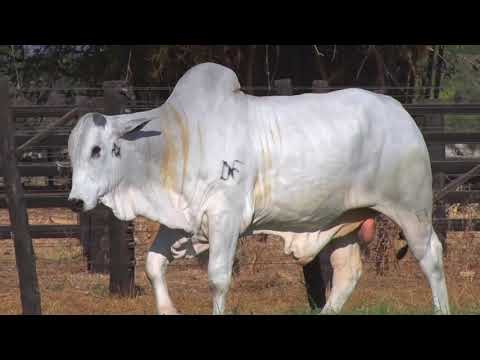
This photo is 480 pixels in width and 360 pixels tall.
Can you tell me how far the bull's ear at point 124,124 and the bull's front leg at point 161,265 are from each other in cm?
82

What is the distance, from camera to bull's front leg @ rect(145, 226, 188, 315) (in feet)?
24.1

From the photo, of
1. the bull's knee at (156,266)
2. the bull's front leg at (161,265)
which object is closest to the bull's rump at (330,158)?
the bull's front leg at (161,265)

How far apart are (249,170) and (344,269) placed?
1.37 meters

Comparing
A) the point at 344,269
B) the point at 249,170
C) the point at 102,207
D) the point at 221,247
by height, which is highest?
the point at 249,170

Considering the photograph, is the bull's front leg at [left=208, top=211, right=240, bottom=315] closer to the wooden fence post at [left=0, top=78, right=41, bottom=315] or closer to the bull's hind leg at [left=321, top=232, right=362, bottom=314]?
the bull's hind leg at [left=321, top=232, right=362, bottom=314]

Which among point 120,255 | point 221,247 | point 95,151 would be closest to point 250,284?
point 120,255

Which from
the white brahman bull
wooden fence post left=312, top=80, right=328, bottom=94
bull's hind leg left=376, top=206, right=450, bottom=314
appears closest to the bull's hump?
the white brahman bull

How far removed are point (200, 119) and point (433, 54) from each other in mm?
7105

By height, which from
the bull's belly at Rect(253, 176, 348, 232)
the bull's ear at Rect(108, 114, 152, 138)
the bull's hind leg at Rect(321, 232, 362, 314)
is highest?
the bull's ear at Rect(108, 114, 152, 138)

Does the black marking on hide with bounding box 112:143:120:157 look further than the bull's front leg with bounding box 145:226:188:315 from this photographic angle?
No

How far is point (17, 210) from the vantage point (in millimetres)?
7754

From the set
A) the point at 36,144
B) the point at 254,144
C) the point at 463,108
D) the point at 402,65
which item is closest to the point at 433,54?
the point at 402,65

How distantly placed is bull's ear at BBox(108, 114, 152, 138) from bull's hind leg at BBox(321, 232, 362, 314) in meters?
1.95

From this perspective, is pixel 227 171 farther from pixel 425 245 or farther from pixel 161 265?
pixel 425 245
